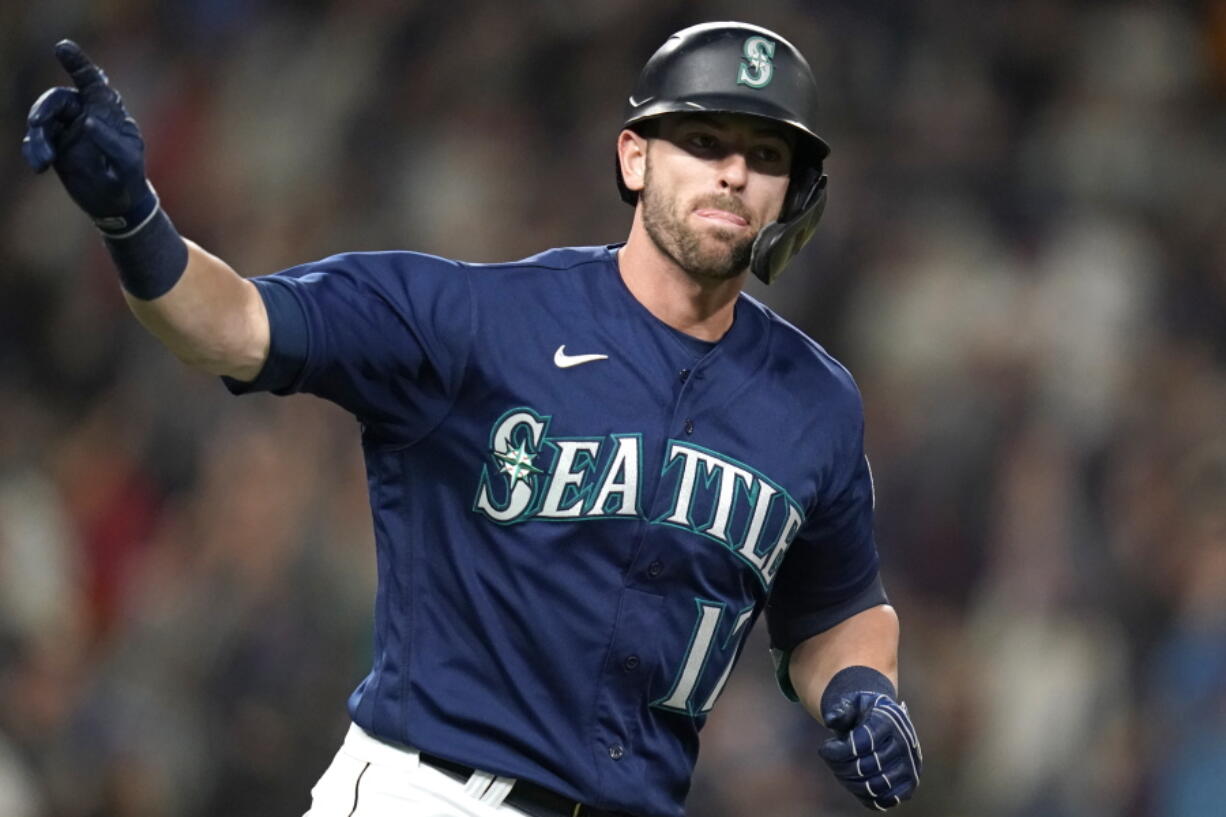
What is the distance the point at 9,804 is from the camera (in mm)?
5777

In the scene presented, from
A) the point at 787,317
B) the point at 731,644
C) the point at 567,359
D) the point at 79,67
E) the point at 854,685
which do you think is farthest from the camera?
the point at 787,317

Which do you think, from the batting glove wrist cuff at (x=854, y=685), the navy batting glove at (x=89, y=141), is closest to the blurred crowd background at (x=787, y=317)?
the batting glove wrist cuff at (x=854, y=685)

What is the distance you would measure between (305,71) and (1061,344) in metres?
3.72

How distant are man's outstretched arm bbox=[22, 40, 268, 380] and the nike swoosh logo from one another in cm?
58

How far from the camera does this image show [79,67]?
2.38 meters

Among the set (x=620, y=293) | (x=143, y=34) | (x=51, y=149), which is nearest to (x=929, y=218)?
(x=143, y=34)

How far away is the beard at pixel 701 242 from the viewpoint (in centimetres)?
314

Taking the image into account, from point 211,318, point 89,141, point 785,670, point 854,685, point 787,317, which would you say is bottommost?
point 787,317

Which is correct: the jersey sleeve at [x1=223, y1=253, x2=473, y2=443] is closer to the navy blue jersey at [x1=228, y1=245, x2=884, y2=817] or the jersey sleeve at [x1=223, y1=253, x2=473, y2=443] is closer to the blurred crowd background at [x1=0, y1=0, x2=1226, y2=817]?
the navy blue jersey at [x1=228, y1=245, x2=884, y2=817]

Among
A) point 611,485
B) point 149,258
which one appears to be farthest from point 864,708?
point 149,258

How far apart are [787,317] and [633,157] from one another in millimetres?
3927

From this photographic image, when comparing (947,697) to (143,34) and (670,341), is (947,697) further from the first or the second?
(143,34)

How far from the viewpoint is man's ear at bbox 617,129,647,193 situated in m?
3.29

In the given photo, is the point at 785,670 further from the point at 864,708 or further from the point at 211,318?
the point at 211,318
